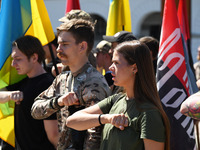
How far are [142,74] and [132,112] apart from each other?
0.24 meters

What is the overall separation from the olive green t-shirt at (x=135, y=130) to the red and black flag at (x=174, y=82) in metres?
0.99

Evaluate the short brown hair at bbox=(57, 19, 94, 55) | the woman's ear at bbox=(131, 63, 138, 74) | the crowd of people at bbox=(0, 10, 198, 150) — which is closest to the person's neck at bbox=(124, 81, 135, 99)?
the crowd of people at bbox=(0, 10, 198, 150)

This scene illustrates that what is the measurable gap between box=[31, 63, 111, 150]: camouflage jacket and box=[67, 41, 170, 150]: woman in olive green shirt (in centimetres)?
15

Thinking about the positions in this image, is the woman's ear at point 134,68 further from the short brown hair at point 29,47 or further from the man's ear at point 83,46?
the short brown hair at point 29,47

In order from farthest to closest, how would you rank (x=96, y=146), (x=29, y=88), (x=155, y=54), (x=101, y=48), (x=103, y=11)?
(x=103, y=11), (x=101, y=48), (x=155, y=54), (x=29, y=88), (x=96, y=146)

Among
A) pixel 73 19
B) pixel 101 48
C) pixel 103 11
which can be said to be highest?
pixel 73 19

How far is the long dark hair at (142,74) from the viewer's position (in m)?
2.25

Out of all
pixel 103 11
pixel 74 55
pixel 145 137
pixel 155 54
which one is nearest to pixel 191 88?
pixel 155 54

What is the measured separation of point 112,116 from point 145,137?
224mm

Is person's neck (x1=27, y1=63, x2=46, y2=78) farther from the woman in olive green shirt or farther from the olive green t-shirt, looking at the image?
the olive green t-shirt

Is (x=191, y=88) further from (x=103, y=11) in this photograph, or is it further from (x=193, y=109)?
(x=103, y=11)

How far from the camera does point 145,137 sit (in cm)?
208

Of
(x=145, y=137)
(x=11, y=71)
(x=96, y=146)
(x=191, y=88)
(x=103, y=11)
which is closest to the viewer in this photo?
(x=145, y=137)

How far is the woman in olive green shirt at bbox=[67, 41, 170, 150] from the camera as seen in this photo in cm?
212
